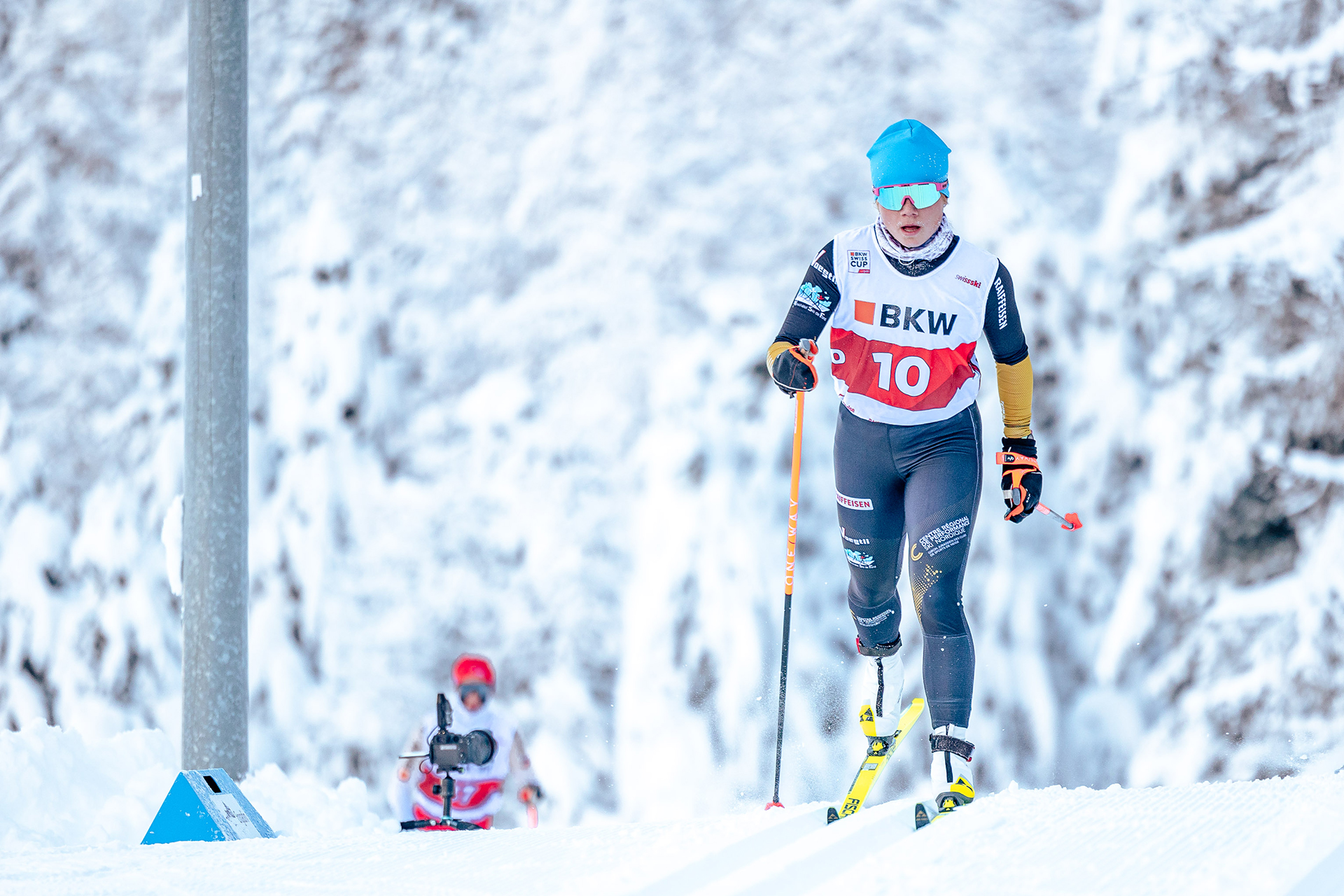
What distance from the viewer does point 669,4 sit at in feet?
27.0

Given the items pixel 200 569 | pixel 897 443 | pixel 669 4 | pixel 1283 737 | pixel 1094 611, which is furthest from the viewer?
pixel 669 4

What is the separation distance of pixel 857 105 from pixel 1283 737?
4.77 m

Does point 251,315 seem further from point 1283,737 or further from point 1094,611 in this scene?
point 1283,737

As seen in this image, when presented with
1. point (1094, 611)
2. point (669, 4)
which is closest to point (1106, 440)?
point (1094, 611)

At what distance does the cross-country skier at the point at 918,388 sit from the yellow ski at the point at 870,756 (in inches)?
1.8

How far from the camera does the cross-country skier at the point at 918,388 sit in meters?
3.22

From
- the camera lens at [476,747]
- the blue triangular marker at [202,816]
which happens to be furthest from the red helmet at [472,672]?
the blue triangular marker at [202,816]

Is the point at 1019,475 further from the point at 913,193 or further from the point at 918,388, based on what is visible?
the point at 913,193

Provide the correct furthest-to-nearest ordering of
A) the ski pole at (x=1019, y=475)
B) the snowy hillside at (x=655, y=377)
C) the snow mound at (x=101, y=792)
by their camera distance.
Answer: the snowy hillside at (x=655, y=377), the snow mound at (x=101, y=792), the ski pole at (x=1019, y=475)

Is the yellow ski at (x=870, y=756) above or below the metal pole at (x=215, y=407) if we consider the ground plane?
below

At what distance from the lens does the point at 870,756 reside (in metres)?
3.42

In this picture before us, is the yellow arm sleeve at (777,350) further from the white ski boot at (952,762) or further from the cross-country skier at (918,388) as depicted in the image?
the white ski boot at (952,762)

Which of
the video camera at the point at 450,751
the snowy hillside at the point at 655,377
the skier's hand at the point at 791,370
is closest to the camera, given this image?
the skier's hand at the point at 791,370

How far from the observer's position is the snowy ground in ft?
7.57
